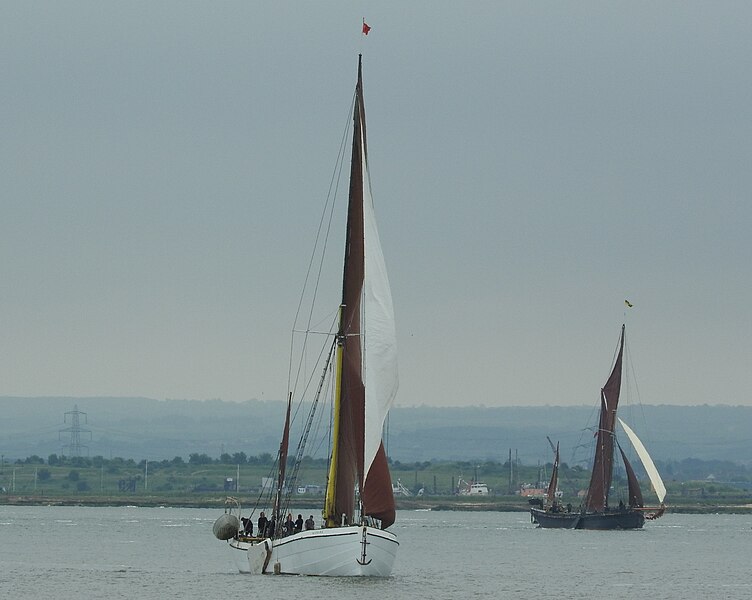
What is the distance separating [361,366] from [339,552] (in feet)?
32.3

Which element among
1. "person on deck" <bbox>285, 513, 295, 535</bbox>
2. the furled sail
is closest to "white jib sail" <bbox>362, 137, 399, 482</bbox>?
the furled sail

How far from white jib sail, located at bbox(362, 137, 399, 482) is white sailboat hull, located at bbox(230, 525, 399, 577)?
2.87 meters

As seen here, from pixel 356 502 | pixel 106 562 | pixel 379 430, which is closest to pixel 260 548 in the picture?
pixel 356 502

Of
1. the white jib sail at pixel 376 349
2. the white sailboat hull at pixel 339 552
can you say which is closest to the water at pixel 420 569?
the white sailboat hull at pixel 339 552

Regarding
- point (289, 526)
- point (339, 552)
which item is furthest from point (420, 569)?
point (339, 552)

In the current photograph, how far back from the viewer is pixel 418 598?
3351 inches

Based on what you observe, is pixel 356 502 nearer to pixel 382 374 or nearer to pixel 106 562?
pixel 382 374

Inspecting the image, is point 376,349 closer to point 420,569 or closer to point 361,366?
point 361,366

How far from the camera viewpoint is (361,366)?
9044cm

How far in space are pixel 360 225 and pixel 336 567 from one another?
16.3m

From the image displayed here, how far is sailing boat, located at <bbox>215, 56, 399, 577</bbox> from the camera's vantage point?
281ft

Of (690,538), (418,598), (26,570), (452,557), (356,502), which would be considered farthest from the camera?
(690,538)

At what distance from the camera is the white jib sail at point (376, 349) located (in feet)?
280

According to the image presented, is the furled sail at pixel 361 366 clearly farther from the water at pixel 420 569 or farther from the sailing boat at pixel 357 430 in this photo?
the water at pixel 420 569
